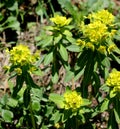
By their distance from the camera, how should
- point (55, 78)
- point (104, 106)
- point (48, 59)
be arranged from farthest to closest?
point (55, 78), point (48, 59), point (104, 106)

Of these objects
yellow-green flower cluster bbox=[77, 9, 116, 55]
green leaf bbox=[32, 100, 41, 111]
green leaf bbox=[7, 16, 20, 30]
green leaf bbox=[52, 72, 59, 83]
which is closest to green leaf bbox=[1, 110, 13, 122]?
green leaf bbox=[32, 100, 41, 111]

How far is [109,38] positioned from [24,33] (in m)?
1.84

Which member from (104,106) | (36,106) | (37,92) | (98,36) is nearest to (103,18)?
(98,36)

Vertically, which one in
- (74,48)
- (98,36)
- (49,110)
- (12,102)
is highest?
(98,36)

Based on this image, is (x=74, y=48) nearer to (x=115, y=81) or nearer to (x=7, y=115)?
(x=115, y=81)

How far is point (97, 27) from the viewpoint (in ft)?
9.04

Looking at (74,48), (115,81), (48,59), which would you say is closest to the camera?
(115,81)

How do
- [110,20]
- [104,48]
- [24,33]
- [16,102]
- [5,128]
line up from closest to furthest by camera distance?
[104,48] → [110,20] → [16,102] → [5,128] → [24,33]

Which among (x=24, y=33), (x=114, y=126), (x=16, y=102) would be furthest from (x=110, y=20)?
(x=24, y=33)

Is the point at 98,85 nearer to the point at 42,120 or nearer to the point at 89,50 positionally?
the point at 89,50

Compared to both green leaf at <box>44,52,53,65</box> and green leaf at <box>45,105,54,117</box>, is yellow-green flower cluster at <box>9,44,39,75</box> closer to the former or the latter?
green leaf at <box>44,52,53,65</box>

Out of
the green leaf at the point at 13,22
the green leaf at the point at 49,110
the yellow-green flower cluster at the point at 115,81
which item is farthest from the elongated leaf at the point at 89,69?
the green leaf at the point at 13,22

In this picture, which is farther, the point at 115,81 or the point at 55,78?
the point at 55,78

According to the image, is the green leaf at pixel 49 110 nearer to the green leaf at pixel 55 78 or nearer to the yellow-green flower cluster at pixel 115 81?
the green leaf at pixel 55 78
